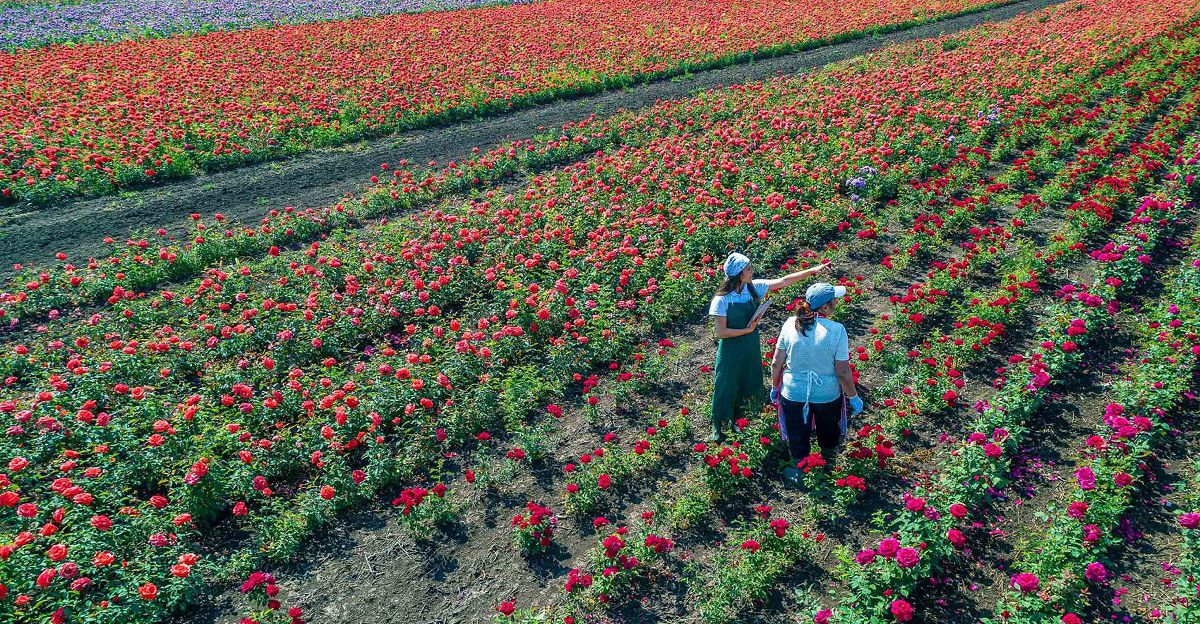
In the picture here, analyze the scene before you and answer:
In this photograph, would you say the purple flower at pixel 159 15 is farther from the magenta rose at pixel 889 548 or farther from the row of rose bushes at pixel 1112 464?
the row of rose bushes at pixel 1112 464

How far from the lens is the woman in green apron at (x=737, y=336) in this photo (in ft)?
17.1

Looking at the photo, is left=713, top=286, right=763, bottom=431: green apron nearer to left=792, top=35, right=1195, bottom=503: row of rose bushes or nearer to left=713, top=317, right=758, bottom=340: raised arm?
left=713, top=317, right=758, bottom=340: raised arm

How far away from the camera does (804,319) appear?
15.8 ft

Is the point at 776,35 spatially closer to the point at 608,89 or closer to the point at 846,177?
the point at 608,89

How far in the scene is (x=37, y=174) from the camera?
11.8 metres

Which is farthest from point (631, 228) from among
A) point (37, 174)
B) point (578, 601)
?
point (37, 174)

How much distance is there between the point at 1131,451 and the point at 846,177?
6391 millimetres

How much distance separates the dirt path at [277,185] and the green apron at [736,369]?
27.9 feet

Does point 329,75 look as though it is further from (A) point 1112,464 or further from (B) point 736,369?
(A) point 1112,464

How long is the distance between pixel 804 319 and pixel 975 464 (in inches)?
65.6

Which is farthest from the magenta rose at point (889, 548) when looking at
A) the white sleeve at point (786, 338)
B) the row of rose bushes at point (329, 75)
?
the row of rose bushes at point (329, 75)

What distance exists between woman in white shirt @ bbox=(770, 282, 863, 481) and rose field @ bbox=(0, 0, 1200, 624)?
0.38 meters

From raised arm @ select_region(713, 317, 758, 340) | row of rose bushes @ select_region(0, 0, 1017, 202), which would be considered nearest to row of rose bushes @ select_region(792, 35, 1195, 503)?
raised arm @ select_region(713, 317, 758, 340)

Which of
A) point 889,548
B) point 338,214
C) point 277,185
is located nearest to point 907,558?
point 889,548
